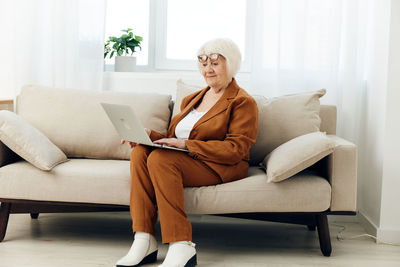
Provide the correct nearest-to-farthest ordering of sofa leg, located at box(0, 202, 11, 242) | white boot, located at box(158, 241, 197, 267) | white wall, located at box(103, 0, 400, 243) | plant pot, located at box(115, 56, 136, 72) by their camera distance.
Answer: white boot, located at box(158, 241, 197, 267), sofa leg, located at box(0, 202, 11, 242), white wall, located at box(103, 0, 400, 243), plant pot, located at box(115, 56, 136, 72)

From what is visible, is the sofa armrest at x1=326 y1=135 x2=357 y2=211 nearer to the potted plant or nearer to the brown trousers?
the brown trousers

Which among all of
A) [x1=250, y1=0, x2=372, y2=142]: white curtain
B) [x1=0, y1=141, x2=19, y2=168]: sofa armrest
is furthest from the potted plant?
[x1=0, y1=141, x2=19, y2=168]: sofa armrest

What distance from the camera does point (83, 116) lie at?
2881 mm

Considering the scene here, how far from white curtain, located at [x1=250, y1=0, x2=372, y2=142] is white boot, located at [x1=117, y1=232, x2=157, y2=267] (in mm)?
1364

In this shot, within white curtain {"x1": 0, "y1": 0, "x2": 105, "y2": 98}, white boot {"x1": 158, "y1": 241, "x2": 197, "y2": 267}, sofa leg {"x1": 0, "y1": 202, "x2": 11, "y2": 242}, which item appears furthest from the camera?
white curtain {"x1": 0, "y1": 0, "x2": 105, "y2": 98}

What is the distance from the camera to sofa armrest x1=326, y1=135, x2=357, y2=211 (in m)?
2.35

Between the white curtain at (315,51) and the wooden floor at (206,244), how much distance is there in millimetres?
808

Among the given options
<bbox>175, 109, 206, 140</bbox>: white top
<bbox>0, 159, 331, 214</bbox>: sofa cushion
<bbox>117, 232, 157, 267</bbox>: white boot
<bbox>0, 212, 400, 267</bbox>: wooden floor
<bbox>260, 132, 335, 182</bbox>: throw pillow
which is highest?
<bbox>175, 109, 206, 140</bbox>: white top

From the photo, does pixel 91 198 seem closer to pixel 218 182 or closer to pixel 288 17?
pixel 218 182

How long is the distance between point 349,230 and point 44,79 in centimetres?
221

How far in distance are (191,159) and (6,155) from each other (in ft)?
3.23

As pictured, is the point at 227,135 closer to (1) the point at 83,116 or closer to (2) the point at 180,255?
(2) the point at 180,255

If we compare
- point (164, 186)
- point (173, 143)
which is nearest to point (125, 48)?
point (173, 143)

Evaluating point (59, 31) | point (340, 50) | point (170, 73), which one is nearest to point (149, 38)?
point (170, 73)
